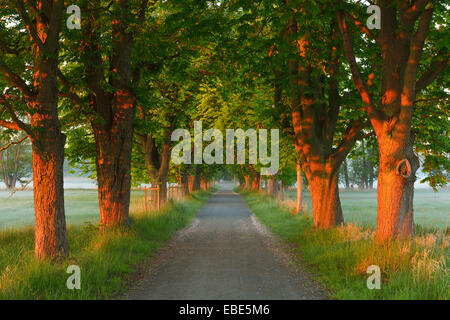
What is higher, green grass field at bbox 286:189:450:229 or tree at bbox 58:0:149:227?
tree at bbox 58:0:149:227

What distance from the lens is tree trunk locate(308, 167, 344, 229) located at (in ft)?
36.9

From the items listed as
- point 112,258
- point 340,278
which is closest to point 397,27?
point 340,278

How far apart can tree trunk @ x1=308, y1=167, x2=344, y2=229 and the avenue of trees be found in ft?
0.11

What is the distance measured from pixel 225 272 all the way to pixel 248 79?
6195 millimetres

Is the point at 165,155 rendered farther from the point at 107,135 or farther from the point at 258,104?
the point at 107,135

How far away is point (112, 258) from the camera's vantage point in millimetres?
7387

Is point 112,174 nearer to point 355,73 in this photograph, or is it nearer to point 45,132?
point 45,132

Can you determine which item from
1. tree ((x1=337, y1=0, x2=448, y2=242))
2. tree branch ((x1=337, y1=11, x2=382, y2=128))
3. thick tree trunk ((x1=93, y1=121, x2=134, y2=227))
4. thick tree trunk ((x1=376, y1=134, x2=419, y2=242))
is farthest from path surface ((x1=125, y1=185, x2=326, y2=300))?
tree branch ((x1=337, y1=11, x2=382, y2=128))

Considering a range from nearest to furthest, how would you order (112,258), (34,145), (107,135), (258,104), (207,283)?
(207,283), (34,145), (112,258), (107,135), (258,104)

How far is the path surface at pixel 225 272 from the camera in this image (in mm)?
5805

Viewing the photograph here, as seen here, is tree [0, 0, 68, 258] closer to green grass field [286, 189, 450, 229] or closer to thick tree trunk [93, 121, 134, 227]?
thick tree trunk [93, 121, 134, 227]

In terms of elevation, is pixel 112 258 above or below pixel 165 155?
below

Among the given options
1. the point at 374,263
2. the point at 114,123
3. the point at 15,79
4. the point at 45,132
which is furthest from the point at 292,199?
the point at 15,79
